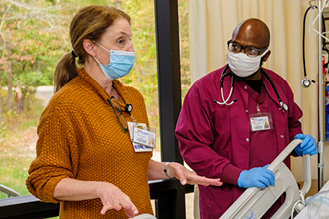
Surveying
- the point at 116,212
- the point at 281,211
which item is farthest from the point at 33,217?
the point at 281,211

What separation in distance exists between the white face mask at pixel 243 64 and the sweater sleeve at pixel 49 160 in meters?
0.97

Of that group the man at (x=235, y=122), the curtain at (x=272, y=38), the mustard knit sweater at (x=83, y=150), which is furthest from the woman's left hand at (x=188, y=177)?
the curtain at (x=272, y=38)

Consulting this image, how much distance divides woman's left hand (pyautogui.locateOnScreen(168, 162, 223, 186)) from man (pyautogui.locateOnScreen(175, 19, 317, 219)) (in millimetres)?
353

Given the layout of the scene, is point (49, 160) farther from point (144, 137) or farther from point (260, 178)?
point (260, 178)

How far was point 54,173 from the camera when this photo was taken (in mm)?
1204

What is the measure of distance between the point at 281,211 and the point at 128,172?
725 millimetres

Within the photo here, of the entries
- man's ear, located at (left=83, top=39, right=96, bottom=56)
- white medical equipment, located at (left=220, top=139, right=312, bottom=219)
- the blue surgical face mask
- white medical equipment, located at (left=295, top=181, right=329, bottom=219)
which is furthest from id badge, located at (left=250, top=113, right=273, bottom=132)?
man's ear, located at (left=83, top=39, right=96, bottom=56)

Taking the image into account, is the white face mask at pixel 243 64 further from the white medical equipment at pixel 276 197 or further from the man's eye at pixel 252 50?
the white medical equipment at pixel 276 197

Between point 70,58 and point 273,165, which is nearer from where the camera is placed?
point 70,58

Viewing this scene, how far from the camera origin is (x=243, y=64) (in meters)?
1.83

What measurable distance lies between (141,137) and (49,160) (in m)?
0.37

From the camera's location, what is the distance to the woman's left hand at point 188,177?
1362mm

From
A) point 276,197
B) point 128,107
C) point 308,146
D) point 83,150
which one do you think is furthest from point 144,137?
point 308,146

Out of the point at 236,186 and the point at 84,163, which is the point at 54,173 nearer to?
the point at 84,163
